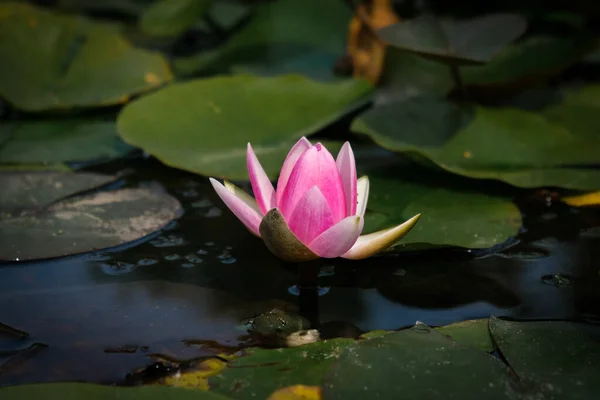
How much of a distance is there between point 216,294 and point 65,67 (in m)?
1.50

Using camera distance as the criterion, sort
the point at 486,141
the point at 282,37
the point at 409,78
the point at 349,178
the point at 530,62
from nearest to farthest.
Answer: the point at 349,178 < the point at 486,141 < the point at 530,62 < the point at 409,78 < the point at 282,37

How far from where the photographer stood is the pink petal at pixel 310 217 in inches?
44.4

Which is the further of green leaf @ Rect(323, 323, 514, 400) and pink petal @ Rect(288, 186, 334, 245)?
pink petal @ Rect(288, 186, 334, 245)

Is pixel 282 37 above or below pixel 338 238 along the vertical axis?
above

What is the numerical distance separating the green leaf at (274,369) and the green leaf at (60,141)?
114 cm

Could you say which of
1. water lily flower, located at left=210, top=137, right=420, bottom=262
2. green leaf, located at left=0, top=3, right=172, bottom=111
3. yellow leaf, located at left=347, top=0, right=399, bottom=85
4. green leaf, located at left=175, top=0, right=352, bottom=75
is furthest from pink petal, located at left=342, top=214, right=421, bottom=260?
green leaf, located at left=175, top=0, right=352, bottom=75

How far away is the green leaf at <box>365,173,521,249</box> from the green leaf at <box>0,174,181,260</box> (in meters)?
0.53

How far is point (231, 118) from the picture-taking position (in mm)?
2004

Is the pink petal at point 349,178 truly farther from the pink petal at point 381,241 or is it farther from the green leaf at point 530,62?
the green leaf at point 530,62

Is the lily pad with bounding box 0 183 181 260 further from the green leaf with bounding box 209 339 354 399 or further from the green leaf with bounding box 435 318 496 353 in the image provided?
the green leaf with bounding box 435 318 496 353

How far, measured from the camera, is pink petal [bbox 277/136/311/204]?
1259 mm

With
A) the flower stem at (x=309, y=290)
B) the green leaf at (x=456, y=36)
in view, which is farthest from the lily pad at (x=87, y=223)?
the green leaf at (x=456, y=36)

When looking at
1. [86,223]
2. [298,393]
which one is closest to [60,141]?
[86,223]

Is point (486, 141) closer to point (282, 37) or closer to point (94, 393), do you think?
point (282, 37)
